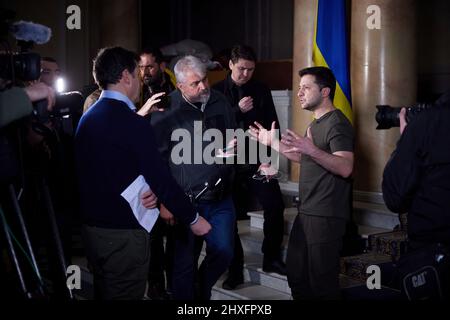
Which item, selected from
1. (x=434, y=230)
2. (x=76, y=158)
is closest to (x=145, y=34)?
(x=76, y=158)

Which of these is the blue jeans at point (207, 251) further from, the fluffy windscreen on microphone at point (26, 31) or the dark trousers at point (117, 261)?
A: the fluffy windscreen on microphone at point (26, 31)

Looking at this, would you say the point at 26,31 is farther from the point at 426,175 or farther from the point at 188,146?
the point at 426,175

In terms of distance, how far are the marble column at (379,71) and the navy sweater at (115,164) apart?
3134mm

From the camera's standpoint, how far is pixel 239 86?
494 cm

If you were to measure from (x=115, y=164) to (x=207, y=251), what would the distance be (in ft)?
4.39

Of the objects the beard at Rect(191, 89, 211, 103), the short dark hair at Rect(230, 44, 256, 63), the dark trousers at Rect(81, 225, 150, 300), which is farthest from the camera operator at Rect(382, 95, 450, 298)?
the short dark hair at Rect(230, 44, 256, 63)

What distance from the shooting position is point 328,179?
12.2ft

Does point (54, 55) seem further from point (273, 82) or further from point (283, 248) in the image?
point (283, 248)

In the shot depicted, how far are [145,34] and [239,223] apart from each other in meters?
5.33

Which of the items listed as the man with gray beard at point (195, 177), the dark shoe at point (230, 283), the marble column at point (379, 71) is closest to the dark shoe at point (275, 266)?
the dark shoe at point (230, 283)

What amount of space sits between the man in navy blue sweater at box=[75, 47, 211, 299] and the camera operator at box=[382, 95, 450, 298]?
1.02 meters

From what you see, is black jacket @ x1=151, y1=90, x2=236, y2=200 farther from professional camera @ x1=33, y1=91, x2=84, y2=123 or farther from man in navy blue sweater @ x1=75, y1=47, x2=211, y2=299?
professional camera @ x1=33, y1=91, x2=84, y2=123

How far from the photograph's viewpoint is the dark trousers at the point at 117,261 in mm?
2996

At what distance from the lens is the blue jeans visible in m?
4.06
